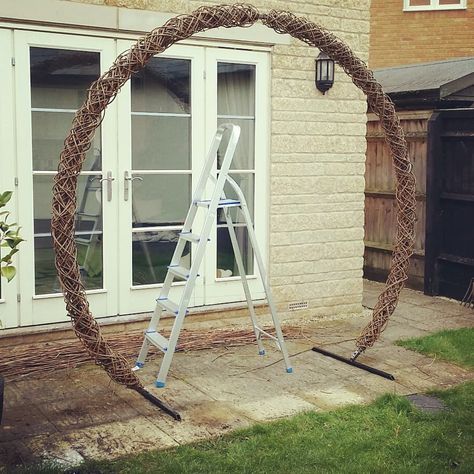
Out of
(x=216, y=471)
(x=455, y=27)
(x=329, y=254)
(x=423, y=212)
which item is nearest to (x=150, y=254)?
(x=329, y=254)

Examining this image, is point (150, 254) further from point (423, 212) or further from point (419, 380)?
point (423, 212)

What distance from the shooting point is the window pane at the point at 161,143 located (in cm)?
635

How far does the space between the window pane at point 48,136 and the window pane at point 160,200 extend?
26.7 inches

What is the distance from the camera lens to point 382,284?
30.6 ft

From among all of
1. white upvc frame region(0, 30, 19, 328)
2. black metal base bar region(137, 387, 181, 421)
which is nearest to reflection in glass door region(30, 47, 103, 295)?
white upvc frame region(0, 30, 19, 328)

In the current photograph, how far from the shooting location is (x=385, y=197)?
921cm

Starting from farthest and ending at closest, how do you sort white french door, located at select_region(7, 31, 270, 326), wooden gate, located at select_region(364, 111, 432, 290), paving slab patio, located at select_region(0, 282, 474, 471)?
wooden gate, located at select_region(364, 111, 432, 290)
white french door, located at select_region(7, 31, 270, 326)
paving slab patio, located at select_region(0, 282, 474, 471)

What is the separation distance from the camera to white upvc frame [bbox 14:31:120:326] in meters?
5.78

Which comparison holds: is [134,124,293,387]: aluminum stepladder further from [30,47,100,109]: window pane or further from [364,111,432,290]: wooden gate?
[364,111,432,290]: wooden gate

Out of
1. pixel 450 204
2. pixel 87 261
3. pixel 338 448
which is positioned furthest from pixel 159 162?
pixel 450 204

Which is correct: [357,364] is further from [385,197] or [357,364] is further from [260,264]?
[385,197]

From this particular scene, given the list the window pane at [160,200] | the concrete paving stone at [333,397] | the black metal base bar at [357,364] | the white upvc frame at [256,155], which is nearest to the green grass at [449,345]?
the black metal base bar at [357,364]

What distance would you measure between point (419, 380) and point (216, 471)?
2.17 metres

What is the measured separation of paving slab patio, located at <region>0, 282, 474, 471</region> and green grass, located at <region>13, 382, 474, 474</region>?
0.19m
